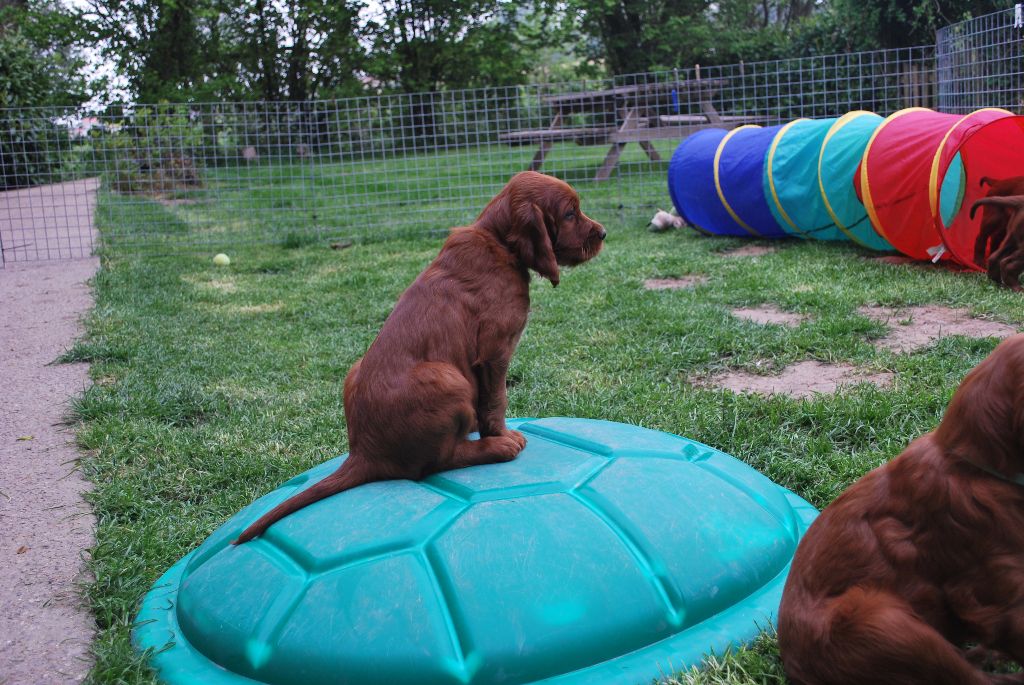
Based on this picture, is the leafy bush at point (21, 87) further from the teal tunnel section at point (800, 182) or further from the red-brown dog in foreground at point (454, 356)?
the red-brown dog in foreground at point (454, 356)

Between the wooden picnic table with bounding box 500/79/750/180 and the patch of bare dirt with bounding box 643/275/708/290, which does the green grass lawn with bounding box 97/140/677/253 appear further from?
the patch of bare dirt with bounding box 643/275/708/290

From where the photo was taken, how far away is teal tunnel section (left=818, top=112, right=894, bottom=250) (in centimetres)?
797

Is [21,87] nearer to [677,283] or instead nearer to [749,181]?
[749,181]

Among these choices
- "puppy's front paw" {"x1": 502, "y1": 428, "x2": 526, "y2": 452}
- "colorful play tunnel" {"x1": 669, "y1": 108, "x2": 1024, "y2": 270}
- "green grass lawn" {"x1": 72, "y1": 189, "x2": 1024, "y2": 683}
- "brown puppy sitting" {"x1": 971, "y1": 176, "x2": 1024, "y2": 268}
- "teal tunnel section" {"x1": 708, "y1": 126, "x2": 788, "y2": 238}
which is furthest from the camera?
"teal tunnel section" {"x1": 708, "y1": 126, "x2": 788, "y2": 238}

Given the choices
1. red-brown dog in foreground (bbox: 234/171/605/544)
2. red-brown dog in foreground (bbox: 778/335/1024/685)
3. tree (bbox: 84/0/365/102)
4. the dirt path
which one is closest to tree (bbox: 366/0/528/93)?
tree (bbox: 84/0/365/102)

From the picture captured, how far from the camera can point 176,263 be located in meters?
10.3

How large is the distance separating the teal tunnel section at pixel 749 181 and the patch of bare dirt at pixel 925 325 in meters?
2.93

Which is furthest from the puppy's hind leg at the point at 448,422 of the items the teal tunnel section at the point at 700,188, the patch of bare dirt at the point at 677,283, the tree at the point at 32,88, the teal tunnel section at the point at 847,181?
the tree at the point at 32,88

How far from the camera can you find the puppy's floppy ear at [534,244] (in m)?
3.36

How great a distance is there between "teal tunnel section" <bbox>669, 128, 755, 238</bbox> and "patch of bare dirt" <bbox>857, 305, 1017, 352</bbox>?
3.47 metres

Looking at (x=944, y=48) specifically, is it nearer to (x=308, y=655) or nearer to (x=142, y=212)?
(x=142, y=212)

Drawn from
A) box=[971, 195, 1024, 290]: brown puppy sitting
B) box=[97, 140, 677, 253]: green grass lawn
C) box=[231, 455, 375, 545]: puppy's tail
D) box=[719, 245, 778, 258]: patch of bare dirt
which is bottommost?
box=[231, 455, 375, 545]: puppy's tail

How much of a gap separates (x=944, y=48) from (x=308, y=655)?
38.4 ft

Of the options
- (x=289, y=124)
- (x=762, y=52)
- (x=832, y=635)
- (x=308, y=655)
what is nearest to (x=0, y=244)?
(x=289, y=124)
